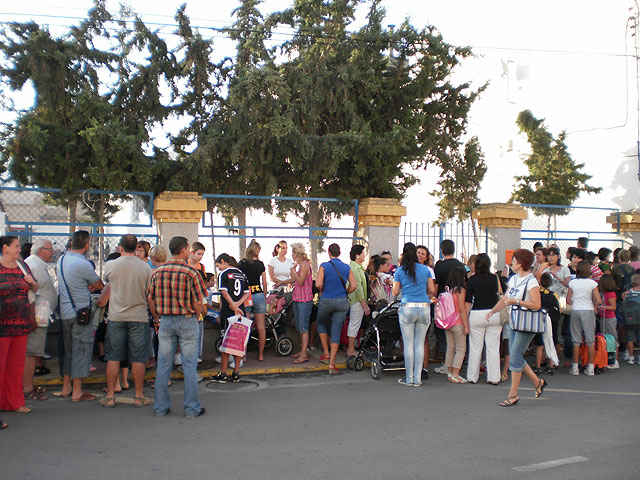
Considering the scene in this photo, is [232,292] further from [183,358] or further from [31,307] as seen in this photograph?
[31,307]

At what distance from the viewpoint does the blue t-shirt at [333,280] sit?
344 inches

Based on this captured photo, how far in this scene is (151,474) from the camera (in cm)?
455

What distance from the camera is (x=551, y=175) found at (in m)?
19.8

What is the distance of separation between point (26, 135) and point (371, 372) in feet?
24.4

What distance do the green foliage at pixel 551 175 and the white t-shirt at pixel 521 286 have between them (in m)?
13.3

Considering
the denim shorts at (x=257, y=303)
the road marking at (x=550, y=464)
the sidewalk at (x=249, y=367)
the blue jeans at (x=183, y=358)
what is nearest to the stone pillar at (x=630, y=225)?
the sidewalk at (x=249, y=367)

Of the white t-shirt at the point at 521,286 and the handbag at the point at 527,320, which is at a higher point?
the white t-shirt at the point at 521,286

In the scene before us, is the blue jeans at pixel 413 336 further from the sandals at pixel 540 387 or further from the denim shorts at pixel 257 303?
the denim shorts at pixel 257 303

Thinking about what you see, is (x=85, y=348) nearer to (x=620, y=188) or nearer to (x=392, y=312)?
(x=392, y=312)

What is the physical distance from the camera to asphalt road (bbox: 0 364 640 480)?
470cm

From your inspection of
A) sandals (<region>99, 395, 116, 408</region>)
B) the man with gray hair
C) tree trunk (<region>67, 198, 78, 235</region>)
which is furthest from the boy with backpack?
tree trunk (<region>67, 198, 78, 235</region>)

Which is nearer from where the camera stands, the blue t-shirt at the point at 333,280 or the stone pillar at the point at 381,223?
the blue t-shirt at the point at 333,280

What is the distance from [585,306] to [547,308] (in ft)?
1.84

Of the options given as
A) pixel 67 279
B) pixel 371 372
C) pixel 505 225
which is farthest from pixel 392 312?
pixel 505 225
